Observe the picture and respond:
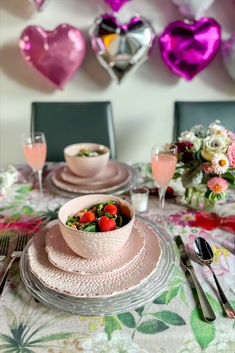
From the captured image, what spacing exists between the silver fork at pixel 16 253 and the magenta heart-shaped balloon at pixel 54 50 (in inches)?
51.3

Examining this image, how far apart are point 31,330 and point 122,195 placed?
1.82ft

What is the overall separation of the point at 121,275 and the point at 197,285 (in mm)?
155

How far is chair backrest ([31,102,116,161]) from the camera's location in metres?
1.59

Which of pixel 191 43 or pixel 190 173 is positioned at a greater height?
pixel 191 43

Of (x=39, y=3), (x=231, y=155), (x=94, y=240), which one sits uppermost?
(x=39, y=3)

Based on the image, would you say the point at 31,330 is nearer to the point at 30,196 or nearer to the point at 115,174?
the point at 30,196

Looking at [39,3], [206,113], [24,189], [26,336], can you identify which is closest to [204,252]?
[26,336]

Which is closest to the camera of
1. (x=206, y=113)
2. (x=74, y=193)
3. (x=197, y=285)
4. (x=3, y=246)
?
(x=197, y=285)

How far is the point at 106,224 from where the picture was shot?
0.67 meters

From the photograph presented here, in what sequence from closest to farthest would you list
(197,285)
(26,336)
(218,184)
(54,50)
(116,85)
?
1. (26,336)
2. (197,285)
3. (218,184)
4. (54,50)
5. (116,85)

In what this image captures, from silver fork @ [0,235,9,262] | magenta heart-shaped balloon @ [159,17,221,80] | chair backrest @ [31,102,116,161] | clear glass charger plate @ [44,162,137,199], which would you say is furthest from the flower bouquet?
magenta heart-shaped balloon @ [159,17,221,80]

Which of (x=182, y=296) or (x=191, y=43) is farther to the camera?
(x=191, y=43)

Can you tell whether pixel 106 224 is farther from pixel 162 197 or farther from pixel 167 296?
pixel 162 197

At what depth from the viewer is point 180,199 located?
1000 millimetres
